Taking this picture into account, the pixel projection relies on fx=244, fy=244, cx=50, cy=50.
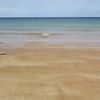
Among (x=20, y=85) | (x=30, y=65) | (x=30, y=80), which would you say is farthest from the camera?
(x=30, y=65)

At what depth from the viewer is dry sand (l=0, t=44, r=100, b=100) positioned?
6.25 feet

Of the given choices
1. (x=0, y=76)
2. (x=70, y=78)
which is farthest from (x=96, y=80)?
(x=0, y=76)

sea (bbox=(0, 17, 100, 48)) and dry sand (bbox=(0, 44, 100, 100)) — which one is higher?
dry sand (bbox=(0, 44, 100, 100))

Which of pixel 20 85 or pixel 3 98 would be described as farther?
pixel 20 85

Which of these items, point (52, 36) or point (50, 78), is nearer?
point (50, 78)

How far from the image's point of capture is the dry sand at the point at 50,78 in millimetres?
1906

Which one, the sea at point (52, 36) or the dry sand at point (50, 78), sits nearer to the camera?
the dry sand at point (50, 78)

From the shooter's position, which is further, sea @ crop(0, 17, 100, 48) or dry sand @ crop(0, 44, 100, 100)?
sea @ crop(0, 17, 100, 48)

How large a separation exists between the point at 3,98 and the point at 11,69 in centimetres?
86

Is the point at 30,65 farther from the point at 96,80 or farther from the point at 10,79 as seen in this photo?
the point at 96,80

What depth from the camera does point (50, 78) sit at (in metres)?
2.35

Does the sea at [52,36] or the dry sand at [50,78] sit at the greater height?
the dry sand at [50,78]

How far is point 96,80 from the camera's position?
2.25m

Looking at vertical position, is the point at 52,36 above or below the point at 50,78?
below
